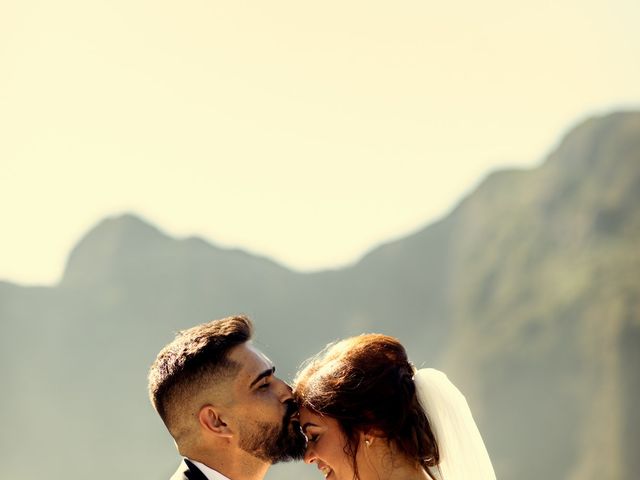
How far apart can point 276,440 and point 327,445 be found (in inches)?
7.9

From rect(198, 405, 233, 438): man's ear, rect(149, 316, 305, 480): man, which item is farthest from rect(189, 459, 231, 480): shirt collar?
rect(198, 405, 233, 438): man's ear

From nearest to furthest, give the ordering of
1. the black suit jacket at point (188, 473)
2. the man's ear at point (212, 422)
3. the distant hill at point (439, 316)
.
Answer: the black suit jacket at point (188, 473), the man's ear at point (212, 422), the distant hill at point (439, 316)

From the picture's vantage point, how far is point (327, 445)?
342cm

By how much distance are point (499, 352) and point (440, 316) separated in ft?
13.0

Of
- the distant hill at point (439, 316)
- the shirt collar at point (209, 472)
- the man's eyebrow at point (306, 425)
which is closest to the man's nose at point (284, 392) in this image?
the man's eyebrow at point (306, 425)

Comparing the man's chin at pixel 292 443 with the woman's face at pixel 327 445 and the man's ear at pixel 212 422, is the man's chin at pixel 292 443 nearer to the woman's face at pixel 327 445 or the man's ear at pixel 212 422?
the woman's face at pixel 327 445

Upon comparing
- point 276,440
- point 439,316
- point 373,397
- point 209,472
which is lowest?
point 439,316

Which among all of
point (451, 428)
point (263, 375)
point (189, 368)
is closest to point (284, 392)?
point (263, 375)

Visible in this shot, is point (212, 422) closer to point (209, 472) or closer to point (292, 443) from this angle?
point (209, 472)

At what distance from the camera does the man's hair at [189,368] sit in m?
3.40

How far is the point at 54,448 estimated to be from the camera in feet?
84.8

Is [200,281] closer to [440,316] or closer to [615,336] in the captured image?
[440,316]

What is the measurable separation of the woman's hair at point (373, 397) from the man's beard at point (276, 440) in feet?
0.39

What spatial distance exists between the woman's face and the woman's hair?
28mm
